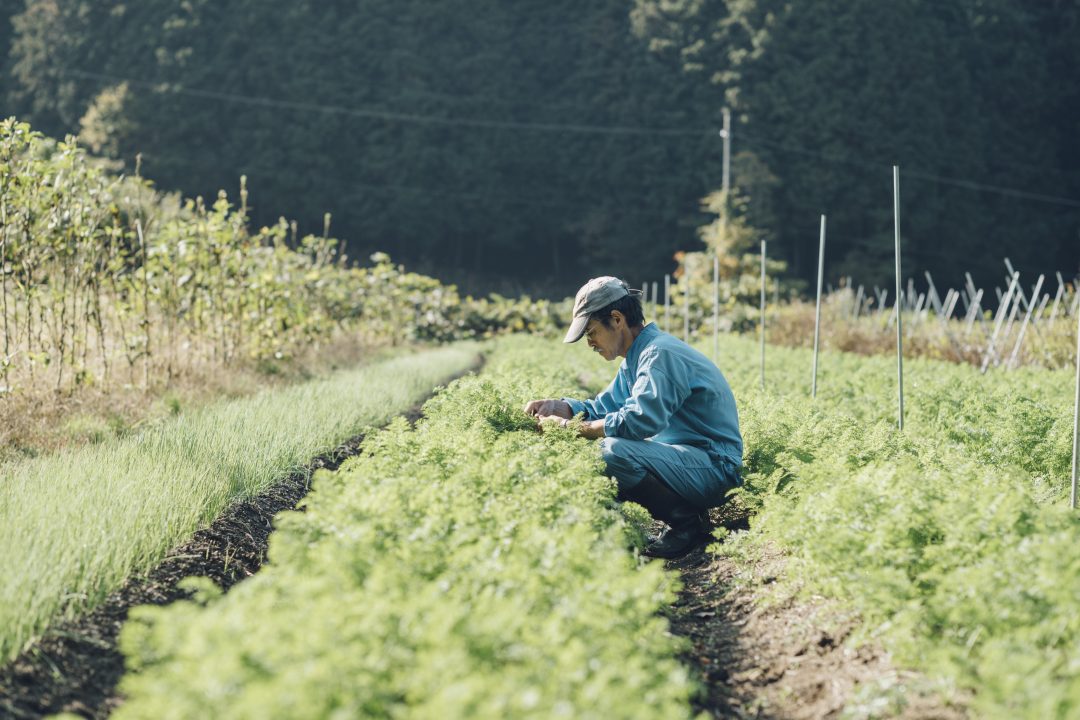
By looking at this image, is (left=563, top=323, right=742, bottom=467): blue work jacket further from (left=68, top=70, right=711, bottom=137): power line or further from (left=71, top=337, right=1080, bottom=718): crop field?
(left=68, top=70, right=711, bottom=137): power line

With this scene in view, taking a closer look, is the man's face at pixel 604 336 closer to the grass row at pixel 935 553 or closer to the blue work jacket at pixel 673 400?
the blue work jacket at pixel 673 400

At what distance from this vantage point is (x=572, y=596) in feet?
9.88

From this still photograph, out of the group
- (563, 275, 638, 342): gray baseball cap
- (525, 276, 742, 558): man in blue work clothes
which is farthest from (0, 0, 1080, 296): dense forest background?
(563, 275, 638, 342): gray baseball cap

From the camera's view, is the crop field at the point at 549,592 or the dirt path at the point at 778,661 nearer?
the crop field at the point at 549,592

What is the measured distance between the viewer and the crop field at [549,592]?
7.67 ft

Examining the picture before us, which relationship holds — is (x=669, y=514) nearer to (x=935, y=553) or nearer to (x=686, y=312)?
(x=935, y=553)

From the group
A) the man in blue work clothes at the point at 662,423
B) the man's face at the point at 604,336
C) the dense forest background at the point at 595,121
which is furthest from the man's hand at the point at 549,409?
the dense forest background at the point at 595,121

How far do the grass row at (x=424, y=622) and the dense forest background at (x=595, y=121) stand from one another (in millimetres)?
35872

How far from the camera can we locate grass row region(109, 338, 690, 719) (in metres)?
2.27

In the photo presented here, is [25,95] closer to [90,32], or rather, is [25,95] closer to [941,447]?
[90,32]

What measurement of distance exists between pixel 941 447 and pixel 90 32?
146 ft

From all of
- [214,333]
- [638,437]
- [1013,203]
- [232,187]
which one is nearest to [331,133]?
[232,187]

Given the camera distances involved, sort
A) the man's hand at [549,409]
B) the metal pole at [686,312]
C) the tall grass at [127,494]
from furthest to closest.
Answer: the metal pole at [686,312] < the man's hand at [549,409] < the tall grass at [127,494]

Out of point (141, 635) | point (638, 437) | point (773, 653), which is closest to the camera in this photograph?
point (141, 635)
